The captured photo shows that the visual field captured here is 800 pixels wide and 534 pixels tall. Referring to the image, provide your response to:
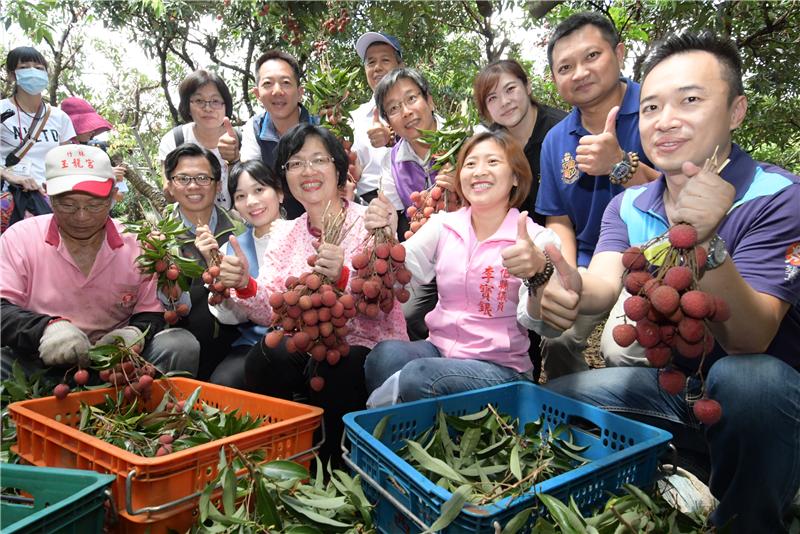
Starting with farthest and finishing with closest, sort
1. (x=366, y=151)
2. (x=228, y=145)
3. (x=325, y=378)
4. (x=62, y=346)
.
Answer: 1. (x=366, y=151)
2. (x=228, y=145)
3. (x=325, y=378)
4. (x=62, y=346)

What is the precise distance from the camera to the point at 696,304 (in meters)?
1.08

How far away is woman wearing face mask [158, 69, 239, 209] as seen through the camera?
10.5 ft

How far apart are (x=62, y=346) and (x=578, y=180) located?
1.83m

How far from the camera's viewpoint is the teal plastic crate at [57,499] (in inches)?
44.1

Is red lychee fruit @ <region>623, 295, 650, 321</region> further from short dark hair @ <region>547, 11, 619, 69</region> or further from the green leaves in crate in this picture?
short dark hair @ <region>547, 11, 619, 69</region>

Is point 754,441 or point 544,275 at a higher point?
point 544,275

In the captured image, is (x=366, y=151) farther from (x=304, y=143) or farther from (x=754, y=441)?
(x=754, y=441)

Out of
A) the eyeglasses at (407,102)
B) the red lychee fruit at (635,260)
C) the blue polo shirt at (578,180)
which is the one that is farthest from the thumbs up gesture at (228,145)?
the red lychee fruit at (635,260)

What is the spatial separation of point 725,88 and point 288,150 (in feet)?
4.88

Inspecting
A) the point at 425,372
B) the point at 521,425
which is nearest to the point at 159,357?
the point at 425,372

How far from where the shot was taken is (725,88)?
138 centimetres

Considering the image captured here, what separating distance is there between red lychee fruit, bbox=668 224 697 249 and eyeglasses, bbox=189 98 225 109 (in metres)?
2.80

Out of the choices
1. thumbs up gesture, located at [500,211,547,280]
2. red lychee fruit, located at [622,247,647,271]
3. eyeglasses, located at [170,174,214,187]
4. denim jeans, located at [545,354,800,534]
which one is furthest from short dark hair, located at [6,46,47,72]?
denim jeans, located at [545,354,800,534]

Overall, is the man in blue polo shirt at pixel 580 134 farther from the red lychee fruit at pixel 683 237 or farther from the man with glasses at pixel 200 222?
the man with glasses at pixel 200 222
